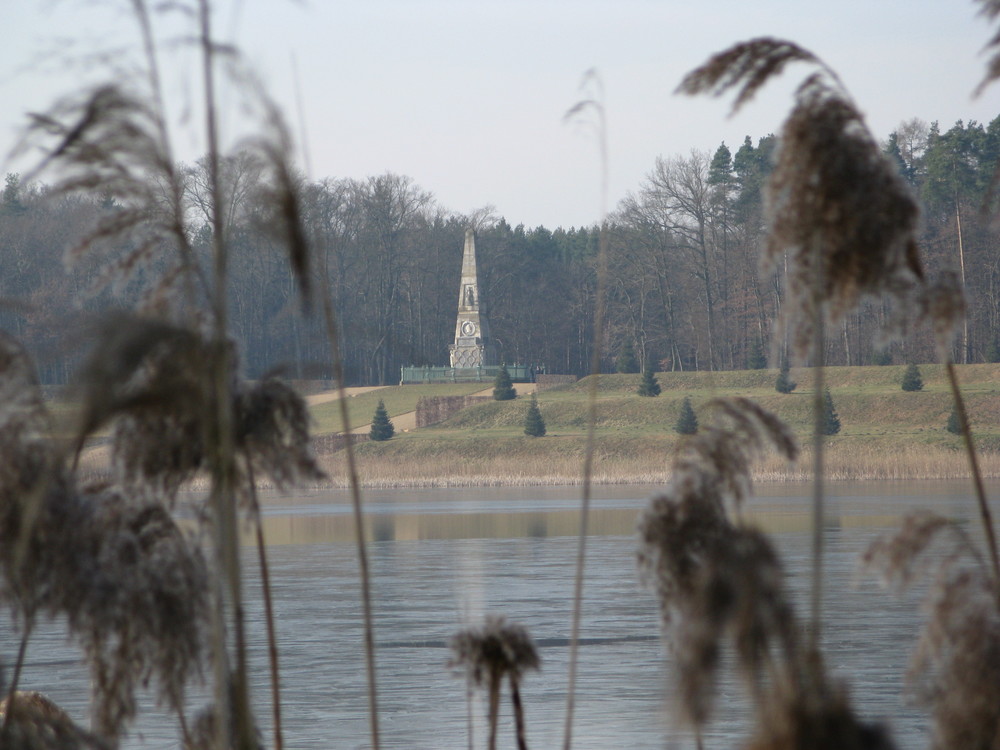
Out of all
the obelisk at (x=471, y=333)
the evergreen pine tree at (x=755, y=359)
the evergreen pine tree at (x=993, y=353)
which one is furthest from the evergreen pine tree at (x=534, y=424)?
the evergreen pine tree at (x=993, y=353)

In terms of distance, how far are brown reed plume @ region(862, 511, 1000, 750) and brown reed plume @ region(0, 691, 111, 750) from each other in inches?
69.5

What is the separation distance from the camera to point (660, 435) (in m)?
51.6

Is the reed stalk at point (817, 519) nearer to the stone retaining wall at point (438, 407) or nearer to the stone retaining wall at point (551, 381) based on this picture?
the stone retaining wall at point (438, 407)

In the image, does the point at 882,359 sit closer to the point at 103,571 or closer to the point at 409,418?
the point at 409,418

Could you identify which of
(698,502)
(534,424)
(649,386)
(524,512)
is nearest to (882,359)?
(649,386)

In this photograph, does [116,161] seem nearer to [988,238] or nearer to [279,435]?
[279,435]

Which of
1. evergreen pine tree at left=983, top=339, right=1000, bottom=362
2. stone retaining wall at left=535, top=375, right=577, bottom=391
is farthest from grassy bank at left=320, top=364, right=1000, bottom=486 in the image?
stone retaining wall at left=535, top=375, right=577, bottom=391

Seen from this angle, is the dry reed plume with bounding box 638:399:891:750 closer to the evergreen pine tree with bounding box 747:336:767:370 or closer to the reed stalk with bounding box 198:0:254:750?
the reed stalk with bounding box 198:0:254:750

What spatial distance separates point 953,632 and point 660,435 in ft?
161

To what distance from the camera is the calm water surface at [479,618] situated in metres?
9.16

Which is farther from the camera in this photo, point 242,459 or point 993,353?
point 993,353

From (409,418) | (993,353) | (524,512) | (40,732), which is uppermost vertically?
(993,353)

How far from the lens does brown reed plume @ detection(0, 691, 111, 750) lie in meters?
2.99

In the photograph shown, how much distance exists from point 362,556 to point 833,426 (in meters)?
47.7
